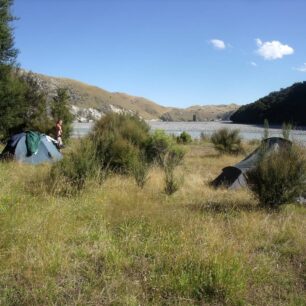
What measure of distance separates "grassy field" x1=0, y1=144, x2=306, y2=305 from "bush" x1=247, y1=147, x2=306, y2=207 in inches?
19.4

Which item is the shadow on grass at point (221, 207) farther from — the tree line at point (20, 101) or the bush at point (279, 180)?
the tree line at point (20, 101)

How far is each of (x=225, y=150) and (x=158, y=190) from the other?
1579cm

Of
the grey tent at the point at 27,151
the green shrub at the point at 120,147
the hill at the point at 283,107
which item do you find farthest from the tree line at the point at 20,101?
the hill at the point at 283,107

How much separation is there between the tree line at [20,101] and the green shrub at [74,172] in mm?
14399

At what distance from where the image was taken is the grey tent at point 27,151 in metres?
16.4

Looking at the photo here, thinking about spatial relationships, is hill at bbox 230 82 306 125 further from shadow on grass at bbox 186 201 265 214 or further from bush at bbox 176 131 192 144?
shadow on grass at bbox 186 201 265 214

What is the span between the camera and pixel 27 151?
1667cm

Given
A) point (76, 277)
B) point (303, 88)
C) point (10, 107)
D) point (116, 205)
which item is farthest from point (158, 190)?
point (303, 88)

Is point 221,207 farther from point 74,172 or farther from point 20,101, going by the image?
point 20,101

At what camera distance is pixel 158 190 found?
9.86 metres

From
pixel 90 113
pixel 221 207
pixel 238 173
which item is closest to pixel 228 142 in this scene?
pixel 238 173

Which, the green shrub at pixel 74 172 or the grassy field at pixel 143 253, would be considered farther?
the green shrub at pixel 74 172

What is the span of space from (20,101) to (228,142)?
37.2ft

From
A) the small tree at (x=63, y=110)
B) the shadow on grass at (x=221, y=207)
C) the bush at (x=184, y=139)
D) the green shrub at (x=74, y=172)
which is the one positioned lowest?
the bush at (x=184, y=139)
